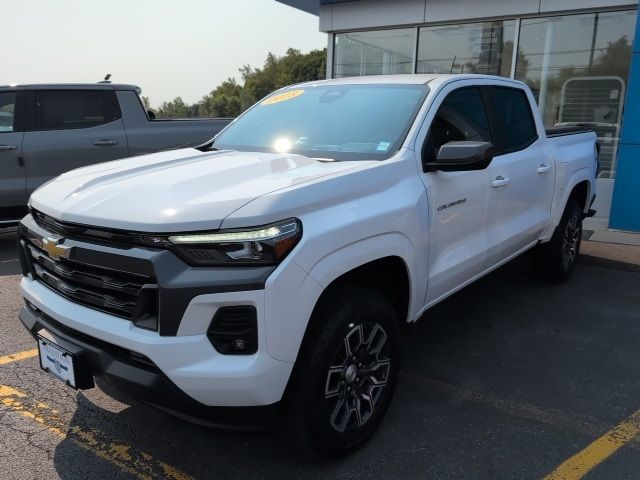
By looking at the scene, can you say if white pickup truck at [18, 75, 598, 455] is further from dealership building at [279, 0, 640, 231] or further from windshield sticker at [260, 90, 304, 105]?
dealership building at [279, 0, 640, 231]

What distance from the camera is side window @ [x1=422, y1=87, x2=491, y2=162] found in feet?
11.1

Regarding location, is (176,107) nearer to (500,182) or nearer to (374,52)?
(374,52)

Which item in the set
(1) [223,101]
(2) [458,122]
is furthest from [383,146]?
(1) [223,101]

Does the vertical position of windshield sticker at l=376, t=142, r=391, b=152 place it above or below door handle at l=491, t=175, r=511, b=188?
above

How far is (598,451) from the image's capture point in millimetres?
2879

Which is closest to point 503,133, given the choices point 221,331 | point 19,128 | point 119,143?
point 221,331

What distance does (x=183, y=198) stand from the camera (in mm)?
2414

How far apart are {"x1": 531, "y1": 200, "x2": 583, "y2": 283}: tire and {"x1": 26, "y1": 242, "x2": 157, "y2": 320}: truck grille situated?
13.4 ft

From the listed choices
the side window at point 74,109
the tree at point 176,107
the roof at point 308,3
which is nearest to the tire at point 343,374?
the side window at point 74,109

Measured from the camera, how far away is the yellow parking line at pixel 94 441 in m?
2.68

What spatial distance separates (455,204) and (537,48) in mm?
8115

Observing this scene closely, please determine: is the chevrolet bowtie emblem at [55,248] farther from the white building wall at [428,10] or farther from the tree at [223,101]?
the tree at [223,101]

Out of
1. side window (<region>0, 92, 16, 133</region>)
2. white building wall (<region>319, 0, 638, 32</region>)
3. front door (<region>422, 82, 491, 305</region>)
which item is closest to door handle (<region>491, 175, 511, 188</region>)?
front door (<region>422, 82, 491, 305</region>)

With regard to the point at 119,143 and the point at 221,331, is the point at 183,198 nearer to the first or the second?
the point at 221,331
